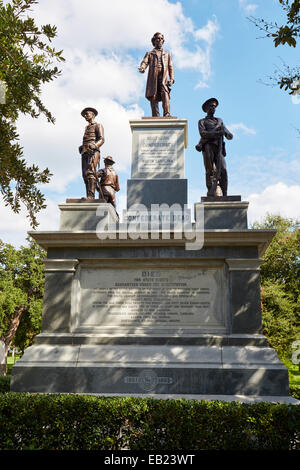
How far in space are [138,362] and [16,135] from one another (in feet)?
18.3

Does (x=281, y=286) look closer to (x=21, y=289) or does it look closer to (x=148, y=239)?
(x=21, y=289)

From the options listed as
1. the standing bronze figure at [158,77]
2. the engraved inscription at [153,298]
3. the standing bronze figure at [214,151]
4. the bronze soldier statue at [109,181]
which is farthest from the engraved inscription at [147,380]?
the standing bronze figure at [158,77]

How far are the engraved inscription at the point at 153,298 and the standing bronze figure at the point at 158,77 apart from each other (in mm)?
5562

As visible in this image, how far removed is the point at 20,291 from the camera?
30797 millimetres

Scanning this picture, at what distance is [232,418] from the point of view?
5484 mm

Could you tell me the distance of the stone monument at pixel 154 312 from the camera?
8.41 m

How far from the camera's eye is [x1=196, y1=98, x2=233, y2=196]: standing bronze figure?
10289 mm

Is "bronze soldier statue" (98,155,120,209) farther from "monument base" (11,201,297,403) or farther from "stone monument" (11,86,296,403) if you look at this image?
"monument base" (11,201,297,403)

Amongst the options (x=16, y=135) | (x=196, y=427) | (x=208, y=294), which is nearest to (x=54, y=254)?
(x=16, y=135)

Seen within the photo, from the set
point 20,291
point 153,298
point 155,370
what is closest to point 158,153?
point 153,298

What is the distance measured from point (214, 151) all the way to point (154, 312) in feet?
15.0
